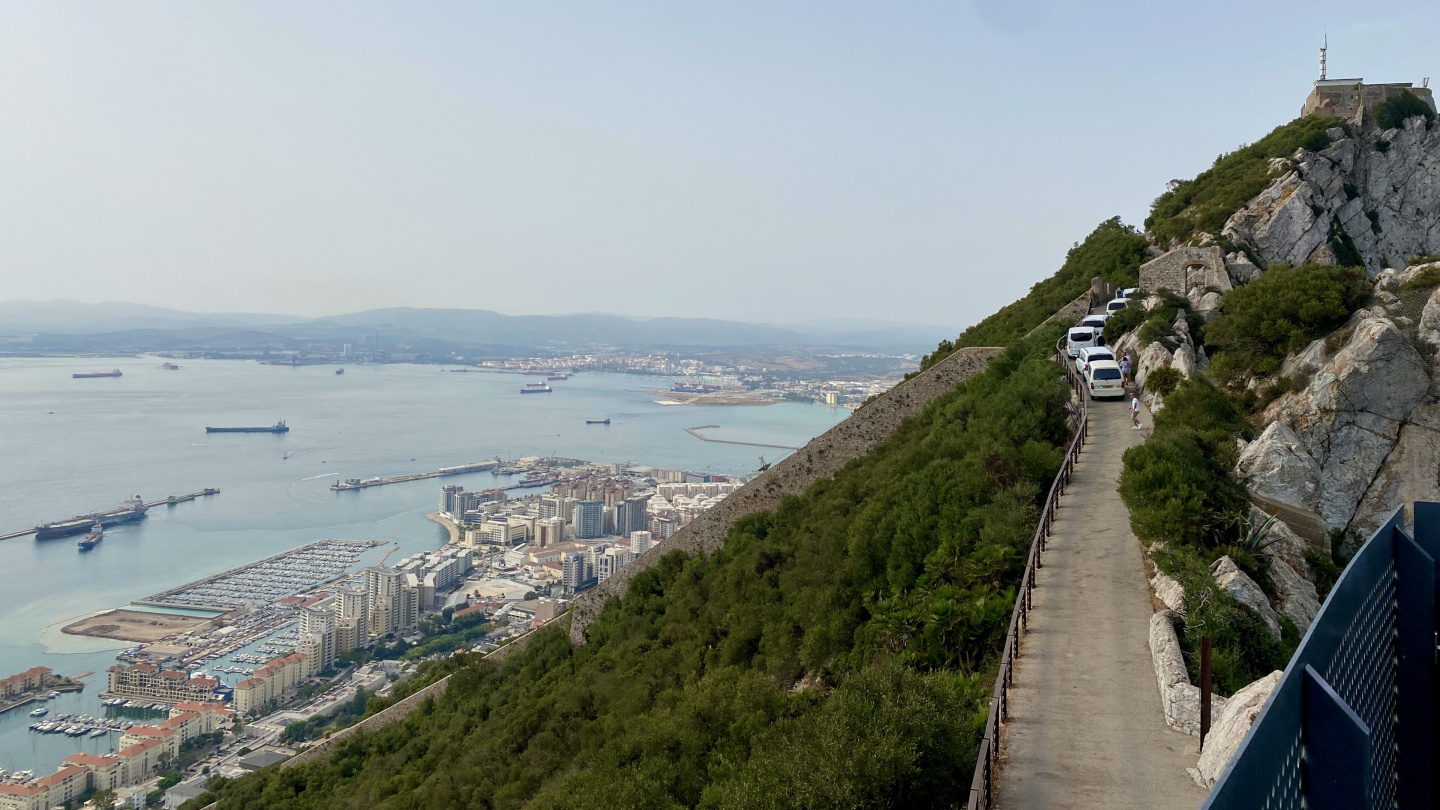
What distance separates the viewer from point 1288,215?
24.7 m

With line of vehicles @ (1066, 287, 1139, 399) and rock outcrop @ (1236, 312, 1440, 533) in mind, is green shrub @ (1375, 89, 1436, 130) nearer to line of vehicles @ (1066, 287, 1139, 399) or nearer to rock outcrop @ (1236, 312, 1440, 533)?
line of vehicles @ (1066, 287, 1139, 399)

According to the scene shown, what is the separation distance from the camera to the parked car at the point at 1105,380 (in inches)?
677

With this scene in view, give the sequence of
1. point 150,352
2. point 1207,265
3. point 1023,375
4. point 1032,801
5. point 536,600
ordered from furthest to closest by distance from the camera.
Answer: point 150,352 < point 536,600 < point 1207,265 < point 1023,375 < point 1032,801

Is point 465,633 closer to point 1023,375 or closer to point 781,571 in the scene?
point 781,571

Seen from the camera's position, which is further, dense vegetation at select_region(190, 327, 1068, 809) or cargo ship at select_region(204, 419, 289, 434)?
cargo ship at select_region(204, 419, 289, 434)

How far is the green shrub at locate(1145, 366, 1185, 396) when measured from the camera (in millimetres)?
15357

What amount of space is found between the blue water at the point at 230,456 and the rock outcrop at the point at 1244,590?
1194 inches

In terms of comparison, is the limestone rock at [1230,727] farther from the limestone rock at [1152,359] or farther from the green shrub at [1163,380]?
the limestone rock at [1152,359]

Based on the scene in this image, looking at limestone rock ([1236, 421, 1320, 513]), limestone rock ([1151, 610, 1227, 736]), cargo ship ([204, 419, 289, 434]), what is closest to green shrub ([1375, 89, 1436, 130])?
limestone rock ([1236, 421, 1320, 513])

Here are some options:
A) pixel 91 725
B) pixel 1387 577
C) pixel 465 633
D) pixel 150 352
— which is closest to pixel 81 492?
pixel 91 725

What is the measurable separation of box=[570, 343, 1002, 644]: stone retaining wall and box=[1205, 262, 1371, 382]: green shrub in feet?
21.1

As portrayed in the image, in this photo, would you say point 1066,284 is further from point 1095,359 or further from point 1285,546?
point 1285,546

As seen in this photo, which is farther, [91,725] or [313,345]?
[313,345]

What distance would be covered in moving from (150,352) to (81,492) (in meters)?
129
